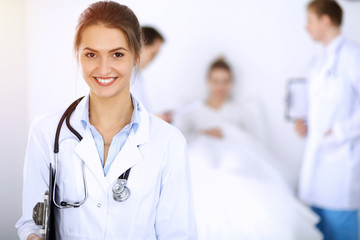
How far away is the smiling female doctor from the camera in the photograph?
828 millimetres

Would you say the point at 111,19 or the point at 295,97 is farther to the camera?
the point at 295,97

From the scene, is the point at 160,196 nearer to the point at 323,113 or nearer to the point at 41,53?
the point at 41,53

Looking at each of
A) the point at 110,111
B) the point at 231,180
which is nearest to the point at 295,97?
the point at 231,180

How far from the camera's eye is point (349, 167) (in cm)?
183

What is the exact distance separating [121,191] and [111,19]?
38cm

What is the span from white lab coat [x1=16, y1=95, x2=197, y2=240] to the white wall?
0.50 ft

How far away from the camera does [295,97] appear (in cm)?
257

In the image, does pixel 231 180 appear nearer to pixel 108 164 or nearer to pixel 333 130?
pixel 333 130

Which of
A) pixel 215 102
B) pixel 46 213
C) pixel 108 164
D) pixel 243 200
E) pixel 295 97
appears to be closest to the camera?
pixel 46 213

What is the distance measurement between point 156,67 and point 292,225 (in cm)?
155

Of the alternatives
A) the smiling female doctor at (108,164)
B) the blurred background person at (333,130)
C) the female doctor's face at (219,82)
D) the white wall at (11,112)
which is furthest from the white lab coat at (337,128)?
the white wall at (11,112)

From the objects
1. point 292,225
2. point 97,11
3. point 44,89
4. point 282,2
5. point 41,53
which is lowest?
point 292,225

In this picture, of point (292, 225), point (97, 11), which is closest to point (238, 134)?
point (292, 225)

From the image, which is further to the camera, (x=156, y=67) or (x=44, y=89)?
(x=156, y=67)
